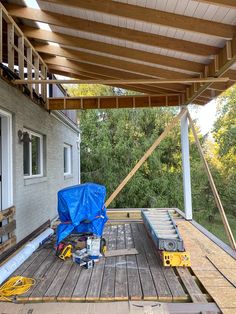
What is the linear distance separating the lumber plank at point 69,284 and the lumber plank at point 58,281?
0.04m

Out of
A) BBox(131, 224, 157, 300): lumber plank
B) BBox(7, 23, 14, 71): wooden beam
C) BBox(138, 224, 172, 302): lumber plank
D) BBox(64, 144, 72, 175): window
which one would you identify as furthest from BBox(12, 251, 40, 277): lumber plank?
BBox(64, 144, 72, 175): window

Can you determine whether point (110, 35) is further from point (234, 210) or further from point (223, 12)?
point (234, 210)

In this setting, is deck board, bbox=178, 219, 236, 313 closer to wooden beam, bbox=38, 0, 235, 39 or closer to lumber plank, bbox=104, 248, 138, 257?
lumber plank, bbox=104, 248, 138, 257

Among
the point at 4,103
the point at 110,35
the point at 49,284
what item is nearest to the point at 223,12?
the point at 110,35

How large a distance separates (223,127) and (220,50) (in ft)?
47.3

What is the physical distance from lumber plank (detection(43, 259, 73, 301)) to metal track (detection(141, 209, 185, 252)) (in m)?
1.27

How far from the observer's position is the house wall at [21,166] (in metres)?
4.72

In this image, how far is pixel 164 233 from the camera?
4316 mm

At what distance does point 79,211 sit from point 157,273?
1451mm

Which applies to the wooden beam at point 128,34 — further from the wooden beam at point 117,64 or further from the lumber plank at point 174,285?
the lumber plank at point 174,285

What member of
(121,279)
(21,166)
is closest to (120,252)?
(121,279)

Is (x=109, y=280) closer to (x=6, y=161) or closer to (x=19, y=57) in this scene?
(x=6, y=161)

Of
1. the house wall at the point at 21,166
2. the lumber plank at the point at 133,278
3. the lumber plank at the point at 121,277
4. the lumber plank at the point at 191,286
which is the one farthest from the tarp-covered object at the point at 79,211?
the lumber plank at the point at 191,286

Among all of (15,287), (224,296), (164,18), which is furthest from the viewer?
(164,18)
